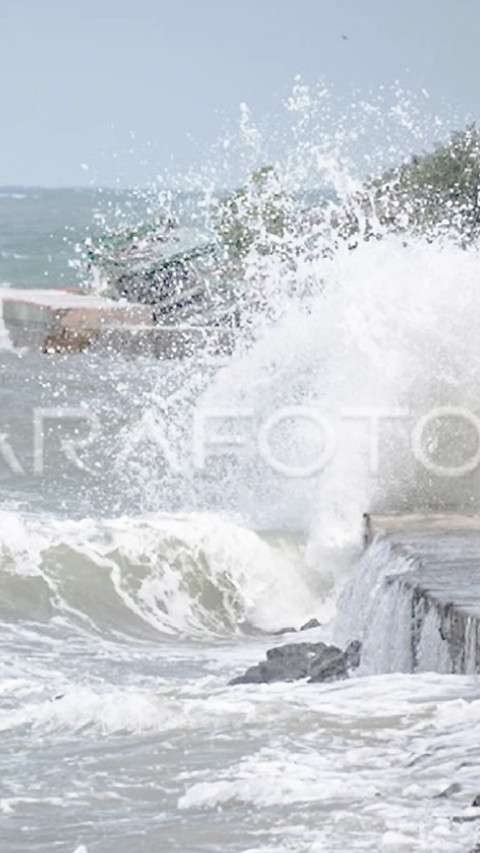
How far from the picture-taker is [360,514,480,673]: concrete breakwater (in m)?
10.4

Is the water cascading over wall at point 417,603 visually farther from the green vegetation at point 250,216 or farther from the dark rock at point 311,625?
the green vegetation at point 250,216

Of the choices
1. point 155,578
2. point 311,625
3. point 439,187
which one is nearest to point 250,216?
point 439,187

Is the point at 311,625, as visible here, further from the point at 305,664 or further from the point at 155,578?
the point at 305,664

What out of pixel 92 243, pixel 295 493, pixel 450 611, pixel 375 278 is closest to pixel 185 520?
pixel 295 493

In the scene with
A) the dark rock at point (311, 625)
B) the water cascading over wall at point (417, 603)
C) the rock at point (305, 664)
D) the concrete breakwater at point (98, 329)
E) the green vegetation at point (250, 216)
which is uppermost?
the green vegetation at point (250, 216)

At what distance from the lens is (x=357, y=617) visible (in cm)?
1241

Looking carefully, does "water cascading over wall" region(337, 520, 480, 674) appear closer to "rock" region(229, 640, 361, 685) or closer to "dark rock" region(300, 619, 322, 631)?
"rock" region(229, 640, 361, 685)

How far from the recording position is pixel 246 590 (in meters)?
15.3

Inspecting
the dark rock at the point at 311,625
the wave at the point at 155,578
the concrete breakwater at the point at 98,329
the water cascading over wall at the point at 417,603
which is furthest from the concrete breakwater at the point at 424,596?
the concrete breakwater at the point at 98,329

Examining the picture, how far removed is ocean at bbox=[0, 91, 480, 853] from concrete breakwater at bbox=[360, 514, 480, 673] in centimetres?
6

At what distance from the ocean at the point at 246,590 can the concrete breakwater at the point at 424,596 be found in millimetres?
63

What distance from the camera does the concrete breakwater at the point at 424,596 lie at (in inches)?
408

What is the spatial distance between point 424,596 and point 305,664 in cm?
69

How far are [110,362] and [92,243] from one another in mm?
13657
